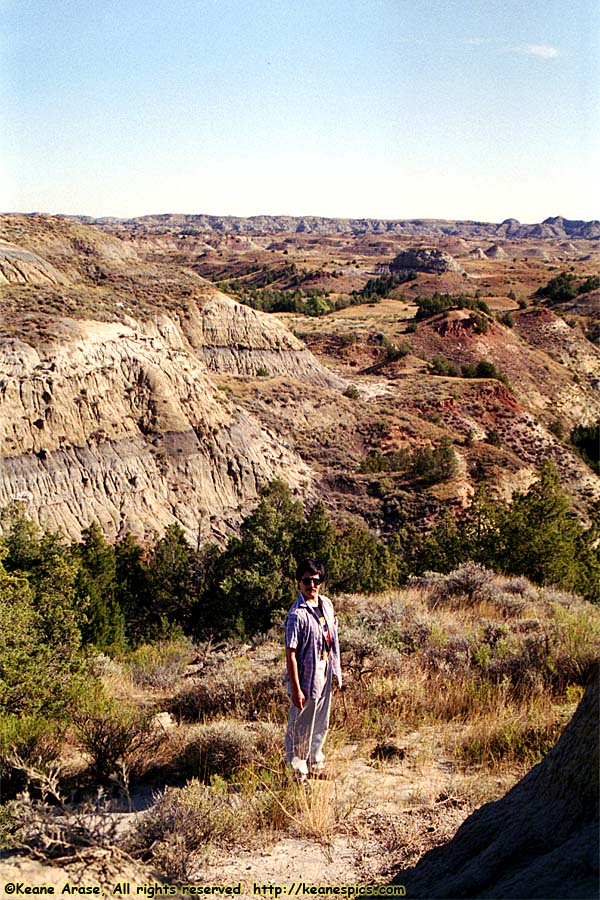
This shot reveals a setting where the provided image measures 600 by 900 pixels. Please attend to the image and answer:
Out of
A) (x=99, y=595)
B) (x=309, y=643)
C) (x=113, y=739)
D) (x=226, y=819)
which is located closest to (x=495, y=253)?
(x=99, y=595)

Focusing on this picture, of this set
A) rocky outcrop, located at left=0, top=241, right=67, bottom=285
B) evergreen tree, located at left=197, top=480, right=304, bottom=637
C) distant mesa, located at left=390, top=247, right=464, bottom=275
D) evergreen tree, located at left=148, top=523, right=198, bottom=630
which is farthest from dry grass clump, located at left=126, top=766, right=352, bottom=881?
distant mesa, located at left=390, top=247, right=464, bottom=275

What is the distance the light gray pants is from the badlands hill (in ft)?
64.4

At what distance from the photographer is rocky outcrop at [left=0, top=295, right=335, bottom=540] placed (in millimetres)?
23953

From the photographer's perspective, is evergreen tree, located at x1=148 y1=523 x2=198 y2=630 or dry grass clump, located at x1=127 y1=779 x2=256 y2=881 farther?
evergreen tree, located at x1=148 y1=523 x2=198 y2=630

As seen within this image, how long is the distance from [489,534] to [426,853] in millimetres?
12429

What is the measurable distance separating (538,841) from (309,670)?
2327 mm

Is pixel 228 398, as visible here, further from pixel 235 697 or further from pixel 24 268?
pixel 235 697

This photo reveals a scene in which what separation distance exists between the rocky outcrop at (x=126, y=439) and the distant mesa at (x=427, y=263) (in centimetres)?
6745

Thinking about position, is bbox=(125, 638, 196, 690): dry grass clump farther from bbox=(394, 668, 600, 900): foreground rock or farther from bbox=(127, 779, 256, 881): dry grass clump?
bbox=(394, 668, 600, 900): foreground rock

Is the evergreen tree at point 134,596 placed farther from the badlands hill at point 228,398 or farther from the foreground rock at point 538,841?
Answer: the foreground rock at point 538,841

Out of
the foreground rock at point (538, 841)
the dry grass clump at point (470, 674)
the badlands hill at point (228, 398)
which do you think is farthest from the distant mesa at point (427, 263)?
the foreground rock at point (538, 841)

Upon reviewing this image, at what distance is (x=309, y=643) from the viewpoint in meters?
5.12

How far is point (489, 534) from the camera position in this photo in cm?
1559

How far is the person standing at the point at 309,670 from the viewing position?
4949 mm
